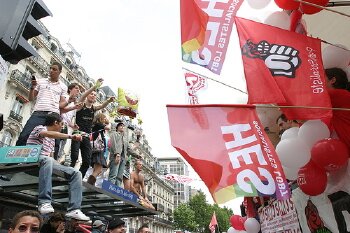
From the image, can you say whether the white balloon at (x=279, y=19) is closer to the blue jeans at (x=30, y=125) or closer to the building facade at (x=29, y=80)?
the blue jeans at (x=30, y=125)

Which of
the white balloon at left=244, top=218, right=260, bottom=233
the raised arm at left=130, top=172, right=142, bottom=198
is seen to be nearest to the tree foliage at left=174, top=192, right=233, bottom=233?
the raised arm at left=130, top=172, right=142, bottom=198

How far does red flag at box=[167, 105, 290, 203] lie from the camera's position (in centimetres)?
280

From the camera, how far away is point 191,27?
11.6 feet

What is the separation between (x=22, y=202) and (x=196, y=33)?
15.6 ft

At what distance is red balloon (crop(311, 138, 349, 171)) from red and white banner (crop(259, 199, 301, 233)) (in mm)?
1234

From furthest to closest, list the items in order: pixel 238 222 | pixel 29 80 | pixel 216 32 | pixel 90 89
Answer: pixel 29 80 < pixel 90 89 < pixel 238 222 < pixel 216 32

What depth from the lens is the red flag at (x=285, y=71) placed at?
8.48 ft

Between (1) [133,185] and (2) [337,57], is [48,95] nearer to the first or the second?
(1) [133,185]

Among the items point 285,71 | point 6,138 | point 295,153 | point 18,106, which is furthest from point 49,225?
point 18,106

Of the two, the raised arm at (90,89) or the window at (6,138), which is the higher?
the window at (6,138)

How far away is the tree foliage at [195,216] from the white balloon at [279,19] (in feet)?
187

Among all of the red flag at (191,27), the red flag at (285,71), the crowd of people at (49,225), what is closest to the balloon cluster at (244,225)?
the crowd of people at (49,225)

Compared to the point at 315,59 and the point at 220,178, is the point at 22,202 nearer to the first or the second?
the point at 220,178

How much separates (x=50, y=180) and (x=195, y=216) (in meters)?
62.3
